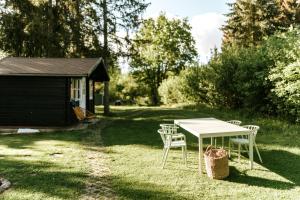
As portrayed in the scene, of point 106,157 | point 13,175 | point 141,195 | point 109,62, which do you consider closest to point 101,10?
point 109,62

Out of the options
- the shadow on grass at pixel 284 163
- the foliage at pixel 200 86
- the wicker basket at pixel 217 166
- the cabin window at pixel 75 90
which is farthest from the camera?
the foliage at pixel 200 86

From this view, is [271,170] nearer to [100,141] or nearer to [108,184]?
[108,184]

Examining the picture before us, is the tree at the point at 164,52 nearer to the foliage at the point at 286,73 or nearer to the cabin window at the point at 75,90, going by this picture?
the cabin window at the point at 75,90

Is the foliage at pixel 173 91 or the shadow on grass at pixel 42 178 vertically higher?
the foliage at pixel 173 91

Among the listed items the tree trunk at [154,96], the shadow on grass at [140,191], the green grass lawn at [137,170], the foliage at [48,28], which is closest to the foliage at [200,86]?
the foliage at [48,28]

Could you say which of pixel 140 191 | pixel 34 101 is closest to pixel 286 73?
pixel 140 191

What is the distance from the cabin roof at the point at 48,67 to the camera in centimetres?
1576

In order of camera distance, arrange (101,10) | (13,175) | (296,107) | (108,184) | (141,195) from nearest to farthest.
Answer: (141,195)
(108,184)
(13,175)
(296,107)
(101,10)

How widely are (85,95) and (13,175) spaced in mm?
11722

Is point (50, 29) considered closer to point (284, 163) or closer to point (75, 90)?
point (75, 90)

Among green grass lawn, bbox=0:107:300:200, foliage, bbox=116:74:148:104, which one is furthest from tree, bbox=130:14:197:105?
green grass lawn, bbox=0:107:300:200

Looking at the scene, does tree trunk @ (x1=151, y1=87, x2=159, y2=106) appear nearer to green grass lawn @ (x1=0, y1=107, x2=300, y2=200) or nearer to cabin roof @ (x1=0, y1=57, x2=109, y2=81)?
cabin roof @ (x1=0, y1=57, x2=109, y2=81)

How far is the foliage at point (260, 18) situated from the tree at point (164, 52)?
728 cm

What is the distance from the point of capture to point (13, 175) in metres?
7.90
